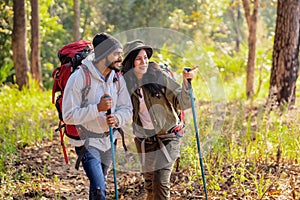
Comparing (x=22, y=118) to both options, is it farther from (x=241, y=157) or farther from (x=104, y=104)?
(x=104, y=104)

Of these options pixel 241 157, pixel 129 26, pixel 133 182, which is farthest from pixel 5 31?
pixel 129 26

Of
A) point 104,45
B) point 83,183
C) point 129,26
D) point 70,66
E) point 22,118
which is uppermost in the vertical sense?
point 129,26

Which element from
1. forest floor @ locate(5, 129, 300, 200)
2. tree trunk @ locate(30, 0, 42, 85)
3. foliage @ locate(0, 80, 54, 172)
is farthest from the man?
tree trunk @ locate(30, 0, 42, 85)

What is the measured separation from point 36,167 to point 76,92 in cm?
265

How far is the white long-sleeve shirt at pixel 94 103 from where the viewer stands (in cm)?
366

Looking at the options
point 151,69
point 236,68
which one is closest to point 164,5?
point 236,68

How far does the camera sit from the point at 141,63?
4047 millimetres

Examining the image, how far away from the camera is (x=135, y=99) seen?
4.16 m

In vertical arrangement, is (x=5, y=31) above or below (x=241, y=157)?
above

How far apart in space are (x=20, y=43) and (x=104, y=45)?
8355 millimetres

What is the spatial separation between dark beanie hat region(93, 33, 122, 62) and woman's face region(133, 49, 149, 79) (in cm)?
29

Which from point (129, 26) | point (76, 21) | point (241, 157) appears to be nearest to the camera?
point (241, 157)

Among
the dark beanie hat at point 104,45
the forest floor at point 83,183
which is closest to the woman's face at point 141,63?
the dark beanie hat at point 104,45

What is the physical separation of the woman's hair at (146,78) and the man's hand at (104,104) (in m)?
0.52
